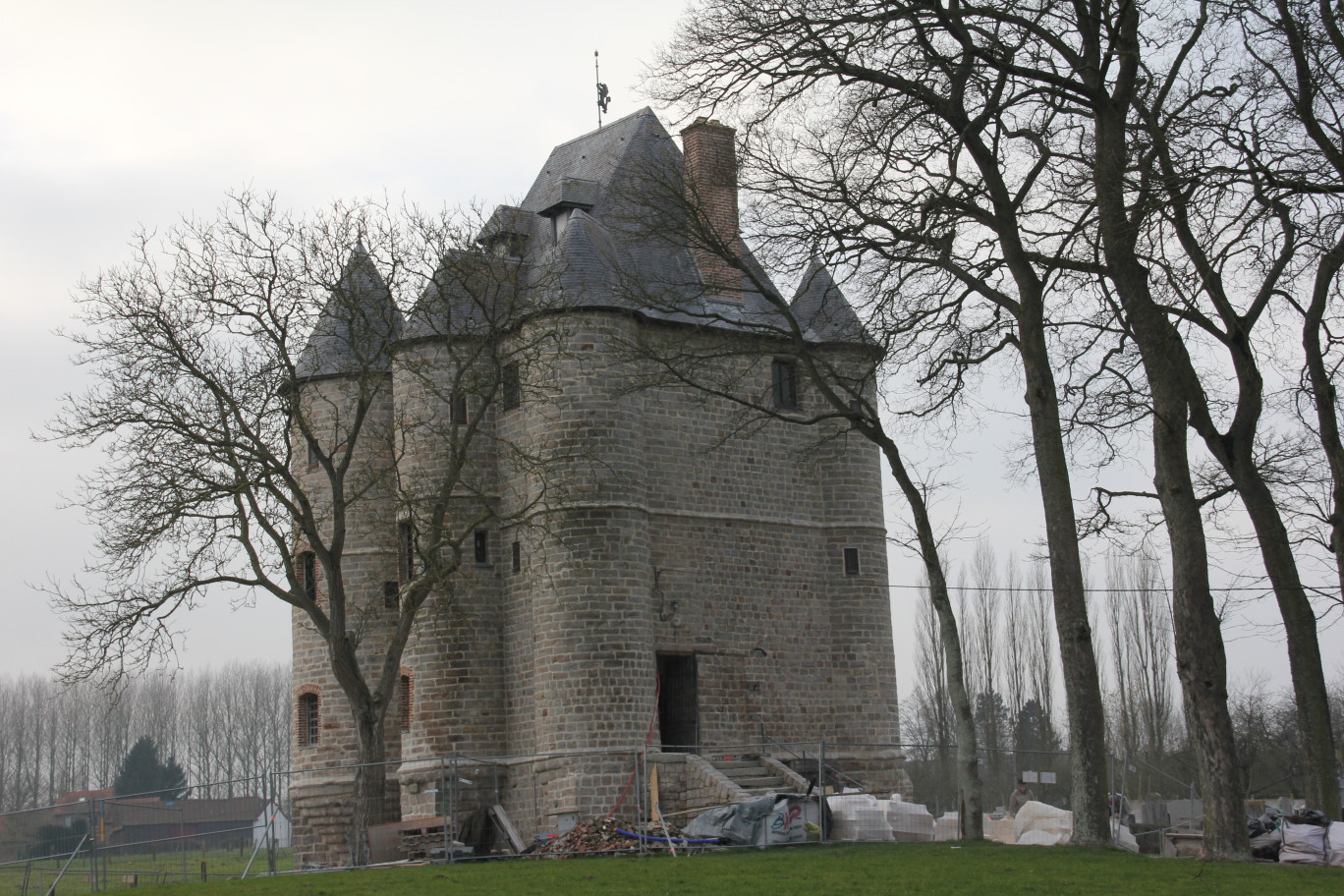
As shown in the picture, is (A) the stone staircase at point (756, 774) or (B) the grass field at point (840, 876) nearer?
(B) the grass field at point (840, 876)

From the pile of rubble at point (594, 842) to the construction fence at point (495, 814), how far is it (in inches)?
1.1

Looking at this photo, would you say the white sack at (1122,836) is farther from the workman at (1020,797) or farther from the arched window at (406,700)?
the arched window at (406,700)

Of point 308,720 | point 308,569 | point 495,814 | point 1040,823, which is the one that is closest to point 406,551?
point 308,569

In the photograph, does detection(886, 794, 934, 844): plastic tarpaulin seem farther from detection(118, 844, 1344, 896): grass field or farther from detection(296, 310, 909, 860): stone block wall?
detection(296, 310, 909, 860): stone block wall

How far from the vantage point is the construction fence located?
1903 cm

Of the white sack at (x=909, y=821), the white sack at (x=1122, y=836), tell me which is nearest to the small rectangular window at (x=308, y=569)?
the white sack at (x=909, y=821)

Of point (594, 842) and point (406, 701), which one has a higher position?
point (406, 701)

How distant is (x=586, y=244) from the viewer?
85.3ft

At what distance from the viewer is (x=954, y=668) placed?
65.4 feet

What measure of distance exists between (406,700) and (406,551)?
273 centimetres

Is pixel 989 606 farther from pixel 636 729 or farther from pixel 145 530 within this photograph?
pixel 145 530

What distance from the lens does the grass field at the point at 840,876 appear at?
12.7 meters

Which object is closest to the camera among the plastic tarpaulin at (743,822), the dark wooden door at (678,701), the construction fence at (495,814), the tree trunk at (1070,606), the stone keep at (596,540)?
the tree trunk at (1070,606)

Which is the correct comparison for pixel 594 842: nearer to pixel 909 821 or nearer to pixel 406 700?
pixel 909 821
